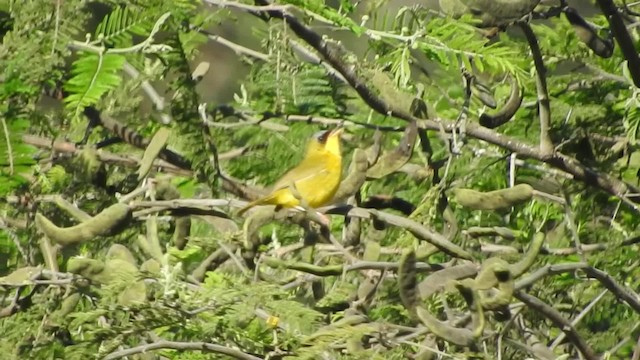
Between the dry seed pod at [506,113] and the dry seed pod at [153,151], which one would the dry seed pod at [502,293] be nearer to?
the dry seed pod at [506,113]

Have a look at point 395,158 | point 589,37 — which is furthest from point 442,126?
point 589,37

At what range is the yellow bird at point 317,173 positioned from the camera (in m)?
2.20

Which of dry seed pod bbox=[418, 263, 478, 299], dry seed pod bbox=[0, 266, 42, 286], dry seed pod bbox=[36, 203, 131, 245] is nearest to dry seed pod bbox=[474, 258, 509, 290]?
dry seed pod bbox=[418, 263, 478, 299]

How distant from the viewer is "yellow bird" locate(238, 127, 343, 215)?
2.20 metres

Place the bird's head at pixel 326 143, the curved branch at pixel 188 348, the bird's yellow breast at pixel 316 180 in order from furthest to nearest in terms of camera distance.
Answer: the bird's head at pixel 326 143
the bird's yellow breast at pixel 316 180
the curved branch at pixel 188 348

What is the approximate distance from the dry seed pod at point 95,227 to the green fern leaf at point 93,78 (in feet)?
0.51

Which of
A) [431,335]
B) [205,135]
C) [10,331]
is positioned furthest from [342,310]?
[10,331]

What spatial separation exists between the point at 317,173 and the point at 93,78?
63cm

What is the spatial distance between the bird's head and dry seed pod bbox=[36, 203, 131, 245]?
647mm

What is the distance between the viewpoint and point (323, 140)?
2420mm

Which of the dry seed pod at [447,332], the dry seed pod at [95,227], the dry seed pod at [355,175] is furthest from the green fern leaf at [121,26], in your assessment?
the dry seed pod at [447,332]

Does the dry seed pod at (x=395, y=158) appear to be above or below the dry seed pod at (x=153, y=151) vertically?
below

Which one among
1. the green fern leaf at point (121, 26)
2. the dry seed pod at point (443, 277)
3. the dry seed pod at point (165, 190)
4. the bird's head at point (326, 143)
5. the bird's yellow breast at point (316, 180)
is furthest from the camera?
the bird's head at point (326, 143)

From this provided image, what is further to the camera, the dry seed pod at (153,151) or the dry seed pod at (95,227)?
the dry seed pod at (153,151)
